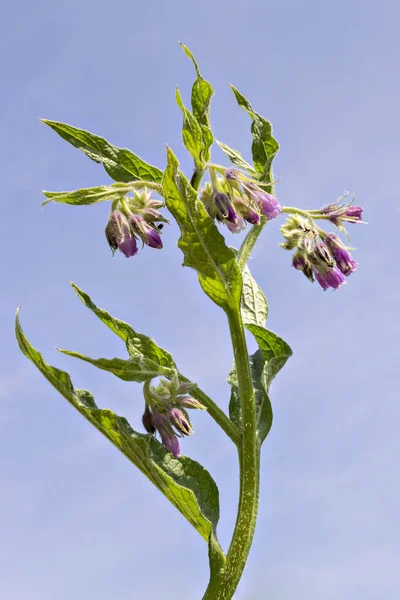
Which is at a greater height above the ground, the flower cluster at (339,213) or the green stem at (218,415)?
the flower cluster at (339,213)

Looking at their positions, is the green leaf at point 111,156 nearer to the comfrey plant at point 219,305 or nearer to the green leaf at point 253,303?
the comfrey plant at point 219,305

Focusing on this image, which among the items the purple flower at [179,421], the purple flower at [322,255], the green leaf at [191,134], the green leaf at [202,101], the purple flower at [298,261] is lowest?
the purple flower at [179,421]

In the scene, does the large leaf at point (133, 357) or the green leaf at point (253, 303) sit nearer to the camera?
the large leaf at point (133, 357)

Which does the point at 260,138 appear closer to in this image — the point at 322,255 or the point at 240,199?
the point at 240,199

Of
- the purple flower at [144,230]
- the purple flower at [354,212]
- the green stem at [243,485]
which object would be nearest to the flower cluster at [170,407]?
the green stem at [243,485]

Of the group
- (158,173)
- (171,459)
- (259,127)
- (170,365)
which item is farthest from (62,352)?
(259,127)

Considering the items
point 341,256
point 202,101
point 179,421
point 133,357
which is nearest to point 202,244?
point 133,357

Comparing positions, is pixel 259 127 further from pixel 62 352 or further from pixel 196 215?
pixel 62 352

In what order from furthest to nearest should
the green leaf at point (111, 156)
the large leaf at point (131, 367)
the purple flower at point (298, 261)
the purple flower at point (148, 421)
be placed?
the purple flower at point (298, 261), the green leaf at point (111, 156), the purple flower at point (148, 421), the large leaf at point (131, 367)
